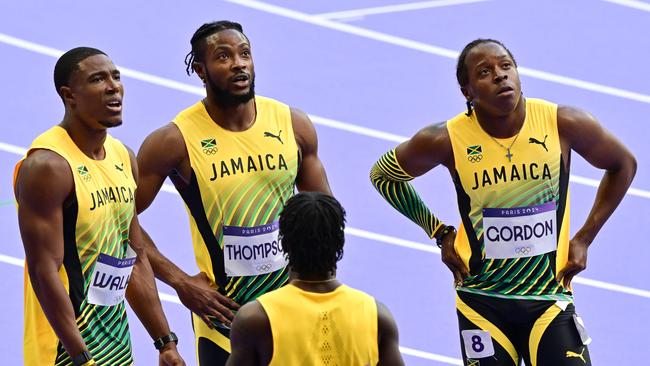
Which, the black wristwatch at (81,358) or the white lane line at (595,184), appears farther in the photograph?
the white lane line at (595,184)

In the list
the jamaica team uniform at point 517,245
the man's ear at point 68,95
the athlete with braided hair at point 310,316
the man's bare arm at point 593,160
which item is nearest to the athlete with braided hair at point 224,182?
the man's ear at point 68,95

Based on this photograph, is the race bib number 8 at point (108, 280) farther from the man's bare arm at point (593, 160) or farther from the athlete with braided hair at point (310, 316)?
the man's bare arm at point (593, 160)

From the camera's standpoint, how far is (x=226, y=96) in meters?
7.57

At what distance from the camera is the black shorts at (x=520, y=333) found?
24.8 ft

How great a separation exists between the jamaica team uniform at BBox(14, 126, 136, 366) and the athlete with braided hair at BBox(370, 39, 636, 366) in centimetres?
174

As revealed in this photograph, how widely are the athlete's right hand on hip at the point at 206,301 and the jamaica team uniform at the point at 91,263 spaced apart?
1.82 feet

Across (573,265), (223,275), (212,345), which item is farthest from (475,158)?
(212,345)

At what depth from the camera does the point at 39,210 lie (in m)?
6.64

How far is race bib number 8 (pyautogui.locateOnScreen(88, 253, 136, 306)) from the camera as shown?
22.7 feet

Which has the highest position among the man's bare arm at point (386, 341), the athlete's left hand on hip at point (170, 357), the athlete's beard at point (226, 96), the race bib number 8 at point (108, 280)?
the athlete's beard at point (226, 96)

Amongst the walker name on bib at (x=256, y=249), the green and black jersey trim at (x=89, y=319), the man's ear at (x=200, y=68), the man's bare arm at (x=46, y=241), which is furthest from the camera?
the man's ear at (x=200, y=68)

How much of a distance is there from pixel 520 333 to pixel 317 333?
2.20 meters

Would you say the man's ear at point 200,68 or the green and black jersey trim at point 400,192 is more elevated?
the man's ear at point 200,68

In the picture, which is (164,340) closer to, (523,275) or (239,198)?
(239,198)
